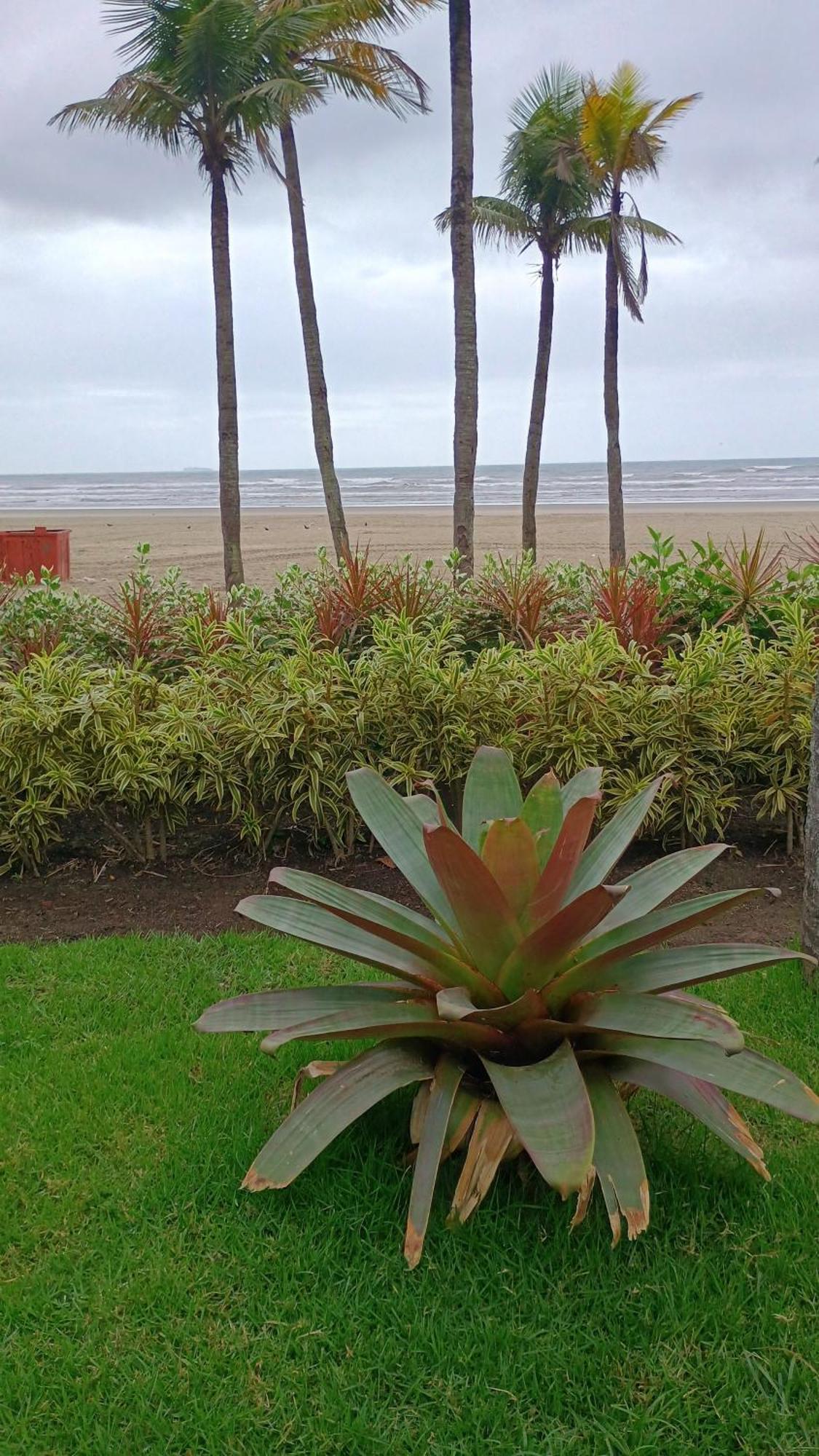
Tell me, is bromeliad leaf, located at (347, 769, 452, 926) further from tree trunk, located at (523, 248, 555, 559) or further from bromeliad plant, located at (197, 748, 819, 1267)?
tree trunk, located at (523, 248, 555, 559)

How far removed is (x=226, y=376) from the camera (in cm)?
1484

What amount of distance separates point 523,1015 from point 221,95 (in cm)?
1522

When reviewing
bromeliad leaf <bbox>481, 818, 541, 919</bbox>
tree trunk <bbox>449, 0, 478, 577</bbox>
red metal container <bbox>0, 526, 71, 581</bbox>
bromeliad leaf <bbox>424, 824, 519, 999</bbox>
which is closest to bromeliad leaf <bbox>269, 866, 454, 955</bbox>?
bromeliad leaf <bbox>424, 824, 519, 999</bbox>

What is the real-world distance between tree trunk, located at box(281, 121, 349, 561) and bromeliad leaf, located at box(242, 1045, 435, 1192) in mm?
14044

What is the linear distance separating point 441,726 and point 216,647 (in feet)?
5.10

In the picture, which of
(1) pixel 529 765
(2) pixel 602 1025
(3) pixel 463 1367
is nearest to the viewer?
(3) pixel 463 1367

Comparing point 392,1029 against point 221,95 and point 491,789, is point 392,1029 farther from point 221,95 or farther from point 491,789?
point 221,95

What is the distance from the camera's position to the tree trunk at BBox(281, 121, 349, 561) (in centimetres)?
1633

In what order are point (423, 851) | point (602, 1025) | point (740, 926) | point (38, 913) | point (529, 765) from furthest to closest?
point (529, 765) → point (38, 913) → point (740, 926) → point (423, 851) → point (602, 1025)

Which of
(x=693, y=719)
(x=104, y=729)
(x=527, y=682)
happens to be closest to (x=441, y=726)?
(x=527, y=682)

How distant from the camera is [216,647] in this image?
553cm

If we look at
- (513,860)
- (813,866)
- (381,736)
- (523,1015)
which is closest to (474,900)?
(513,860)

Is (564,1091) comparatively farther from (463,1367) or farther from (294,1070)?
(294,1070)

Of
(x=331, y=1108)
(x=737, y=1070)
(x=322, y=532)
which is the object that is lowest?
(x=331, y=1108)
